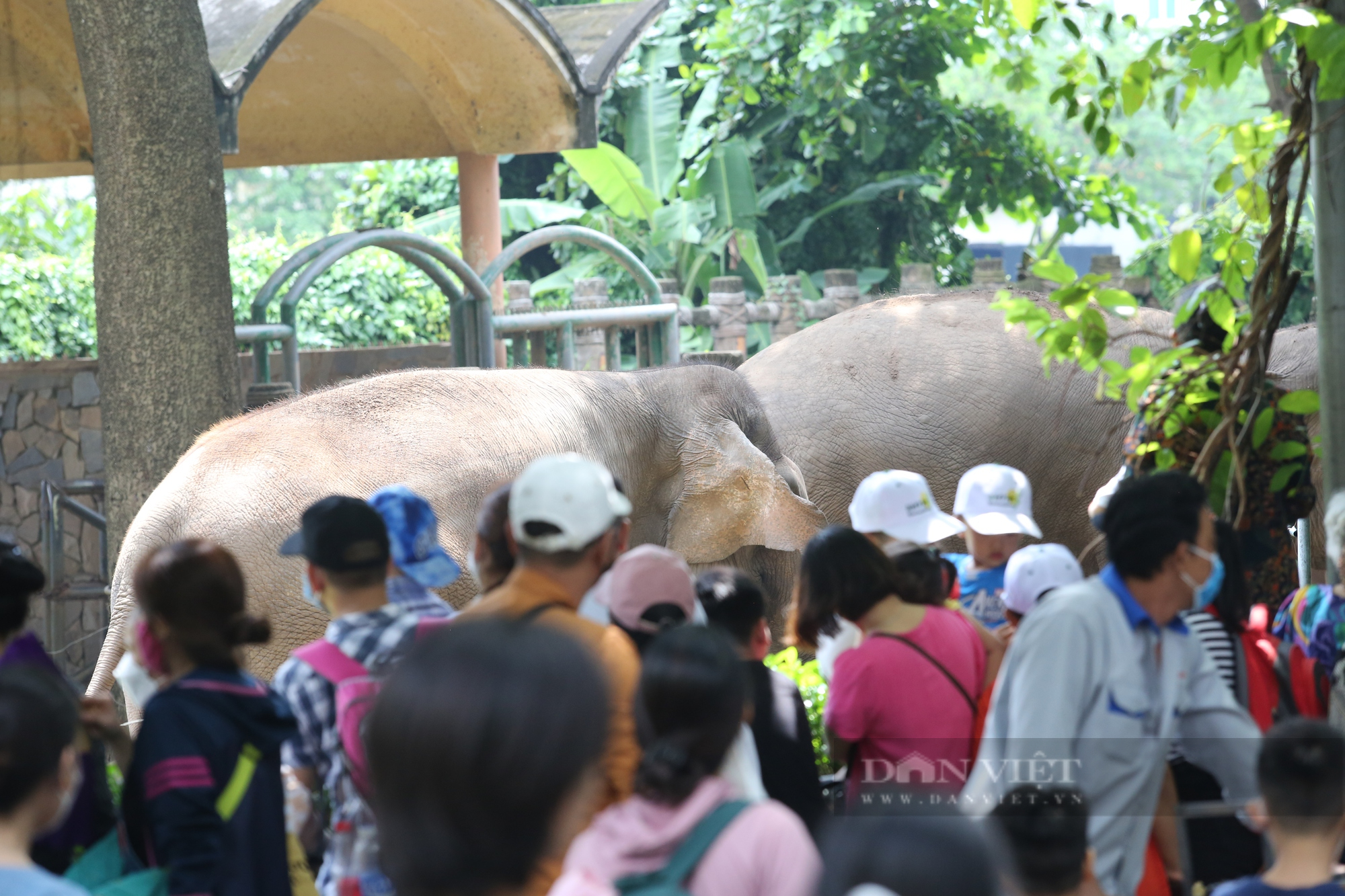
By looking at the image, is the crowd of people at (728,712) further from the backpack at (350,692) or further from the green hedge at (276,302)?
the green hedge at (276,302)

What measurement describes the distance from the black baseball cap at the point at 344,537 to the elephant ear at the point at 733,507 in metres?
3.80

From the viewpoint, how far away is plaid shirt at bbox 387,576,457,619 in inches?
120

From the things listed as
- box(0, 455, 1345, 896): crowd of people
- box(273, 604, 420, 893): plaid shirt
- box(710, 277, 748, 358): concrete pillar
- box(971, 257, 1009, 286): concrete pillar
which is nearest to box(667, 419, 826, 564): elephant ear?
box(0, 455, 1345, 896): crowd of people

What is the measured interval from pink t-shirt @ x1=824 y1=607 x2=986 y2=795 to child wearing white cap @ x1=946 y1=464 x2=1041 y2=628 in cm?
83

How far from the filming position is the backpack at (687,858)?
2064mm

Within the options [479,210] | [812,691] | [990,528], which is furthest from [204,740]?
[479,210]

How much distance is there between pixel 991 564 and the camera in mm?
4027

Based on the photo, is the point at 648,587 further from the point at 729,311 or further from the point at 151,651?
the point at 729,311

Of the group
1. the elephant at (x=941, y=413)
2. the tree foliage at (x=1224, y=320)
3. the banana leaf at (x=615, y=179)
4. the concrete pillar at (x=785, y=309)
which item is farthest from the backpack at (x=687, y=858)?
the banana leaf at (x=615, y=179)

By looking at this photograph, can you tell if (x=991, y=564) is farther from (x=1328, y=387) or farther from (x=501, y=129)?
(x=501, y=129)

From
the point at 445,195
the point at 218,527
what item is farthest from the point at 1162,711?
the point at 445,195

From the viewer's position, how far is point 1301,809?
231 centimetres

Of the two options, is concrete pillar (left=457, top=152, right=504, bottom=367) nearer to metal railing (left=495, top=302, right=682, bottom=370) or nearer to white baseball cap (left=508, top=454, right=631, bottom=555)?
metal railing (left=495, top=302, right=682, bottom=370)

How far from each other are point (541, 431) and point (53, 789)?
3781 mm
